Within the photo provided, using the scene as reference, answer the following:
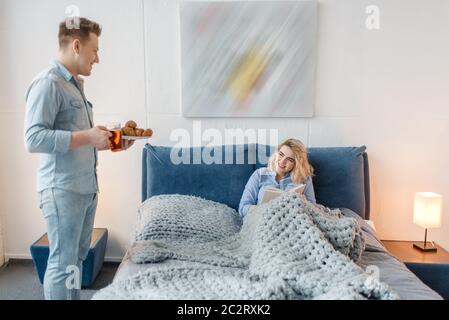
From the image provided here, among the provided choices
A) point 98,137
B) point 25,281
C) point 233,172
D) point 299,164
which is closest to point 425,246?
point 299,164

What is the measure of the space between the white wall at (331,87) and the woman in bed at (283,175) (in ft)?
1.00

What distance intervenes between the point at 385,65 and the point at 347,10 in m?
0.39

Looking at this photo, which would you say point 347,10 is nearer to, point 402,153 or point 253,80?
point 253,80

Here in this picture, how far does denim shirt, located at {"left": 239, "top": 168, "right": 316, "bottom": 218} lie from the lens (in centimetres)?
219

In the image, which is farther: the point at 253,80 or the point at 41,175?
the point at 253,80

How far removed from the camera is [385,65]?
7.92 ft

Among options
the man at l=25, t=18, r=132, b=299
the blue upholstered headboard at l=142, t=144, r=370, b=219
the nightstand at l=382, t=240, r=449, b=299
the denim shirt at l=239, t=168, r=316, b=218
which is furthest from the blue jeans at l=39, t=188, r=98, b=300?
the nightstand at l=382, t=240, r=449, b=299

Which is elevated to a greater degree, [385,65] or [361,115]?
[385,65]

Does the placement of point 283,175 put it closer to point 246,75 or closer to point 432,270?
point 246,75

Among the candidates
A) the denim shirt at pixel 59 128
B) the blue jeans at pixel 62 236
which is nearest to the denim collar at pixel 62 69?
the denim shirt at pixel 59 128

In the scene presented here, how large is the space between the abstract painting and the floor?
1.10 meters

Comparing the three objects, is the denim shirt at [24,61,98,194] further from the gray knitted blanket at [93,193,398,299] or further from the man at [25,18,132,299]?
the gray knitted blanket at [93,193,398,299]
